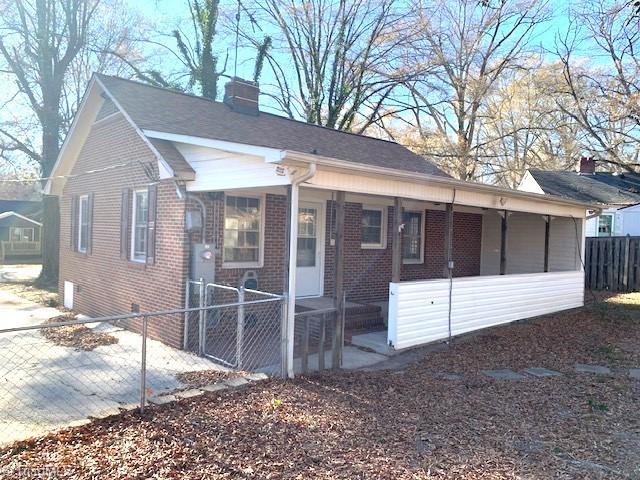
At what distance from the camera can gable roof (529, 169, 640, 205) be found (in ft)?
66.8

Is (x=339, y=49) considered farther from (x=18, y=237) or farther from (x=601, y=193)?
(x=18, y=237)

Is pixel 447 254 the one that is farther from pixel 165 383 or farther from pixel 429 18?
pixel 429 18

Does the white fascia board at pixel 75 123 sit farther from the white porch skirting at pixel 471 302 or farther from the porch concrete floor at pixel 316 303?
the white porch skirting at pixel 471 302

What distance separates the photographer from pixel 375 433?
444 cm

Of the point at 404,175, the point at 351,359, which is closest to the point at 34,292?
the point at 351,359

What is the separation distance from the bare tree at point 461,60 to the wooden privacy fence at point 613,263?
10744mm

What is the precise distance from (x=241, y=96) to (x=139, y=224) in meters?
3.85

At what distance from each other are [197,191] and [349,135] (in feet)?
22.1

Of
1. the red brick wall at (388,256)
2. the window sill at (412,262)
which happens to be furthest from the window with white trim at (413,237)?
the red brick wall at (388,256)

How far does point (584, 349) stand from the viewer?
8.06 m

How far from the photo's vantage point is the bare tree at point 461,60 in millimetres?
23641

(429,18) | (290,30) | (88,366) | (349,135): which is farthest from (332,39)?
(88,366)

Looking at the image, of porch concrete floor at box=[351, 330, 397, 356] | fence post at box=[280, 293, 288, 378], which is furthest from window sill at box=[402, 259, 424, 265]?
fence post at box=[280, 293, 288, 378]

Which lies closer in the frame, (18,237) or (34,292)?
(34,292)
